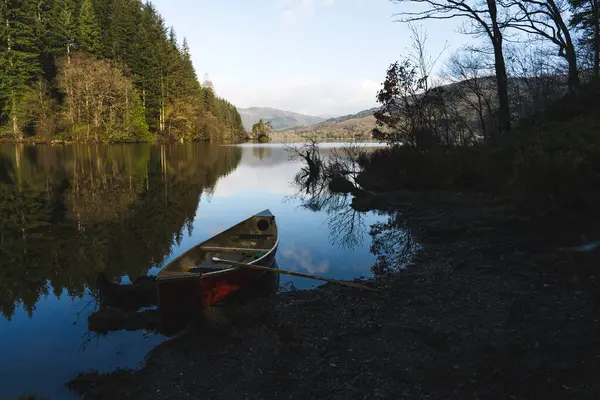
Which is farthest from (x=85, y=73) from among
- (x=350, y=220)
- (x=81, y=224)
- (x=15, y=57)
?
(x=350, y=220)

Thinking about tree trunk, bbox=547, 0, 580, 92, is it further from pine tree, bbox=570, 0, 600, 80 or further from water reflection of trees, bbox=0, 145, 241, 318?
water reflection of trees, bbox=0, 145, 241, 318

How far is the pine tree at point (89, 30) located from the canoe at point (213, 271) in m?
63.9

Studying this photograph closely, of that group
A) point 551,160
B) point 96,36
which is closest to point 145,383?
point 551,160

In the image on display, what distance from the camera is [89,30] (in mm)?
61344

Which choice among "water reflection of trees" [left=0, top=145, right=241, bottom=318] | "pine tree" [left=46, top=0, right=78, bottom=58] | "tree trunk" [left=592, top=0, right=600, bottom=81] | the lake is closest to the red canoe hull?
the lake

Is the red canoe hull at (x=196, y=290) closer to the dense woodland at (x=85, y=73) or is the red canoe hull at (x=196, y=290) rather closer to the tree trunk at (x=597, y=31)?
the tree trunk at (x=597, y=31)

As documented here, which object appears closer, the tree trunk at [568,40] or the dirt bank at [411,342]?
the dirt bank at [411,342]

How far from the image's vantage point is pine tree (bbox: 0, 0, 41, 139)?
55906 millimetres

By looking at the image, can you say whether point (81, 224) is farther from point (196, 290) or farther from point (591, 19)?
point (591, 19)

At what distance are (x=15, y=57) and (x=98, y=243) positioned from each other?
61.8 metres

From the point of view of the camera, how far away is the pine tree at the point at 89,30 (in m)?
60.5

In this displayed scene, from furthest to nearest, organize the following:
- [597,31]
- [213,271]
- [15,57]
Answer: [15,57] < [597,31] < [213,271]

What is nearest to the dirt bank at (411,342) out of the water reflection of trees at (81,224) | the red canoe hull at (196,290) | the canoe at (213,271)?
the red canoe hull at (196,290)

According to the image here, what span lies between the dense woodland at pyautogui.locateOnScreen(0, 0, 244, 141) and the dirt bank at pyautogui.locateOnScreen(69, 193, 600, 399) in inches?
2292
